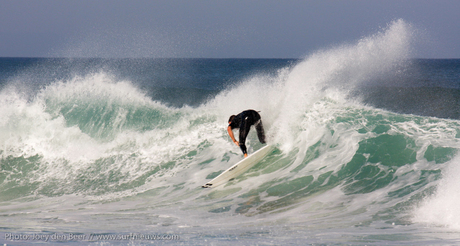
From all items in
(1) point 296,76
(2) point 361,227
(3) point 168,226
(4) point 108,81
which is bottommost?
(2) point 361,227

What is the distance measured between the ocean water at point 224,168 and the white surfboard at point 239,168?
190mm

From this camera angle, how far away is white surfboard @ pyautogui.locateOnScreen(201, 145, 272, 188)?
26.9 ft

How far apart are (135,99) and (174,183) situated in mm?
5441

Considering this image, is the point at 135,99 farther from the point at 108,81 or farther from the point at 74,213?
the point at 74,213

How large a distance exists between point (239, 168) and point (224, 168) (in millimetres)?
887

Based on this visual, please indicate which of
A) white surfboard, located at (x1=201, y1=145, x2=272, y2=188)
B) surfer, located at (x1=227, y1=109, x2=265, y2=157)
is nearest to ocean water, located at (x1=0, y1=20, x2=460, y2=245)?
white surfboard, located at (x1=201, y1=145, x2=272, y2=188)

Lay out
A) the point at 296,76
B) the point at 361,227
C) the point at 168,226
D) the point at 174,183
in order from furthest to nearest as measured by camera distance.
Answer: the point at 296,76 → the point at 174,183 → the point at 168,226 → the point at 361,227

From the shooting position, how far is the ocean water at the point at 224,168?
532 centimetres

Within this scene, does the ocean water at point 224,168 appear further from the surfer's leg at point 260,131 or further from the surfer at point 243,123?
the surfer at point 243,123

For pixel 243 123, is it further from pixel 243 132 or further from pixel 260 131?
pixel 260 131

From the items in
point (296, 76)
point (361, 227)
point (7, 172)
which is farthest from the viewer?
point (296, 76)

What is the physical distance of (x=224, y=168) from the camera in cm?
941

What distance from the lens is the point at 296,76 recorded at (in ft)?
37.3

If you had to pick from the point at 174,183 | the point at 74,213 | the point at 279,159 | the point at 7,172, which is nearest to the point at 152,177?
the point at 174,183
